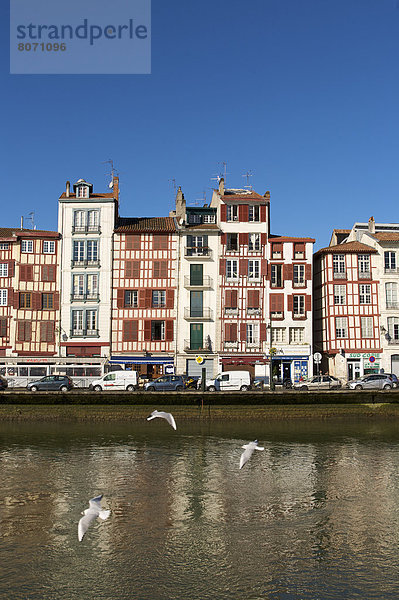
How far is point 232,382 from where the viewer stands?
47.4 m

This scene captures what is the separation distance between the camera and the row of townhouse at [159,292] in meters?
57.8

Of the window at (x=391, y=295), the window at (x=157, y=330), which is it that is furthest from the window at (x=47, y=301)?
the window at (x=391, y=295)

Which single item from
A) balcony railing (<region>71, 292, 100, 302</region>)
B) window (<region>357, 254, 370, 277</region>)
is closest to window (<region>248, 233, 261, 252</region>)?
window (<region>357, 254, 370, 277</region>)

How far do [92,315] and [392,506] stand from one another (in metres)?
42.4

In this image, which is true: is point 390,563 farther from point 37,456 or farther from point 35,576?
point 37,456

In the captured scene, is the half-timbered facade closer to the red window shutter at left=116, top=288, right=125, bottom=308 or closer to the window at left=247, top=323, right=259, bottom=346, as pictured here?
the red window shutter at left=116, top=288, right=125, bottom=308

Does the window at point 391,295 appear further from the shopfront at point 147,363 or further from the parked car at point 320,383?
the shopfront at point 147,363

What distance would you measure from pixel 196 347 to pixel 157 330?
13.5 feet

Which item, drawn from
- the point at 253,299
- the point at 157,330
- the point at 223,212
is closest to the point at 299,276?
the point at 253,299

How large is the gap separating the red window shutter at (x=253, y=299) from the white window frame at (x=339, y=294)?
7688 mm

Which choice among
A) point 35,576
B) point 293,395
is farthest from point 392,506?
point 293,395

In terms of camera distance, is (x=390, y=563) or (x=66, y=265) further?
(x=66, y=265)

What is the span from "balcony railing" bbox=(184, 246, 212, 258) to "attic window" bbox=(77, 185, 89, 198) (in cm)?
1136

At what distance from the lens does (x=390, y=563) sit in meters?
14.5
